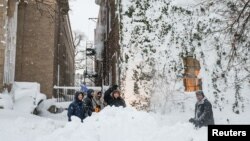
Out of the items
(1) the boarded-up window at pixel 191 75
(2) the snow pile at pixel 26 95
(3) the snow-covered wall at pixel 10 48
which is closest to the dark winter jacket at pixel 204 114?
(1) the boarded-up window at pixel 191 75

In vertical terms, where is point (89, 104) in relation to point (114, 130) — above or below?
above

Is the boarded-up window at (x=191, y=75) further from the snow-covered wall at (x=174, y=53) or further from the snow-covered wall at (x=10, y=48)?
the snow-covered wall at (x=10, y=48)

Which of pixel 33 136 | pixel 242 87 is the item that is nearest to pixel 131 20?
pixel 242 87

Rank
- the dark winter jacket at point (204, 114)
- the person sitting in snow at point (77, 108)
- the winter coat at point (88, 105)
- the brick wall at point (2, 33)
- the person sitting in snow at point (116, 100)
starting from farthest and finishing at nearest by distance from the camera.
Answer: the brick wall at point (2, 33)
the winter coat at point (88, 105)
the person sitting in snow at point (116, 100)
the person sitting in snow at point (77, 108)
the dark winter jacket at point (204, 114)

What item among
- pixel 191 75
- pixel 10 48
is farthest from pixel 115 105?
pixel 10 48

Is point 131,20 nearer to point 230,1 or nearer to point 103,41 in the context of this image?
point 230,1

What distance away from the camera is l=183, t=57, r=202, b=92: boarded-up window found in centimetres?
1706

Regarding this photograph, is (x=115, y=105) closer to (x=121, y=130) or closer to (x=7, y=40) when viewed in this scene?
(x=121, y=130)

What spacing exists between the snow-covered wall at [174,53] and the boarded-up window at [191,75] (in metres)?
0.24

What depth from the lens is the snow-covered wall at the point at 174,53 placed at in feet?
54.4

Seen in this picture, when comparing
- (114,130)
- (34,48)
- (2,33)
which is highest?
(2,33)

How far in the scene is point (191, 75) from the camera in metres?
17.2

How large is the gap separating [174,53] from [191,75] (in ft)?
3.94

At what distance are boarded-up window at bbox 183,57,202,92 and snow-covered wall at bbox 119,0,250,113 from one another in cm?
24
